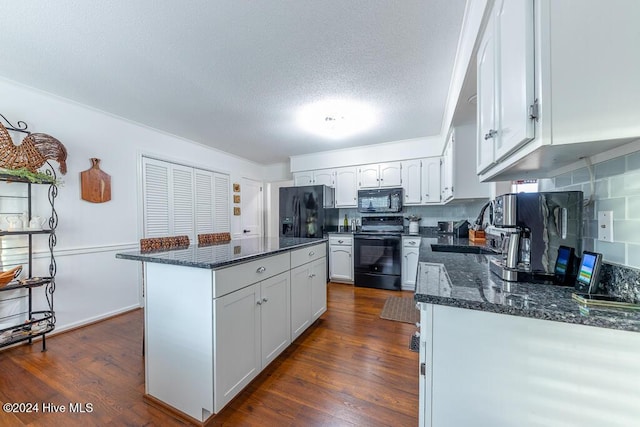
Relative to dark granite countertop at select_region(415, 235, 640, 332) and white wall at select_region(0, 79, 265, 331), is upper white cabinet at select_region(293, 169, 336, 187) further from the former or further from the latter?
dark granite countertop at select_region(415, 235, 640, 332)

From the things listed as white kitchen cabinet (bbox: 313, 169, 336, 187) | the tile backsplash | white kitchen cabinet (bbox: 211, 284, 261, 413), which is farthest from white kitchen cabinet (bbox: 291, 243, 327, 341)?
white kitchen cabinet (bbox: 313, 169, 336, 187)

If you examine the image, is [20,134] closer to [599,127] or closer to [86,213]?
[86,213]

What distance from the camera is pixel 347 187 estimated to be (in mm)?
4527

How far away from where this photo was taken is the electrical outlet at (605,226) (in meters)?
0.90

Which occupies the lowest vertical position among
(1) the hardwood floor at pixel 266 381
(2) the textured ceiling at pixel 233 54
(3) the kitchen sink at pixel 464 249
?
(1) the hardwood floor at pixel 266 381

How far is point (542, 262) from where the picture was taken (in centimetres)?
103

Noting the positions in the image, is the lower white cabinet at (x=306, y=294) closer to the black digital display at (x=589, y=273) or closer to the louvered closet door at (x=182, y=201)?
the black digital display at (x=589, y=273)

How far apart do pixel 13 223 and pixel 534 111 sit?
3.58 metres

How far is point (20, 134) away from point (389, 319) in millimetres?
4166

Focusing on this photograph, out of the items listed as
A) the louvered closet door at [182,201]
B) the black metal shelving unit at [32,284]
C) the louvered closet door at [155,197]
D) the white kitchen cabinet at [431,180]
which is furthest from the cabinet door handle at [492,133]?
the louvered closet door at [182,201]

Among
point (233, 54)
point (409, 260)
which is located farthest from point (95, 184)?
point (409, 260)

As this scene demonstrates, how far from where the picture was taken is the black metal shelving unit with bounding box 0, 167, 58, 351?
2043 mm

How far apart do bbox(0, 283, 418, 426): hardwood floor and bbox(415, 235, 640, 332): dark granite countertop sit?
3.13ft

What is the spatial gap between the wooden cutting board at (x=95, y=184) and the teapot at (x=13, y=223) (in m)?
0.63
